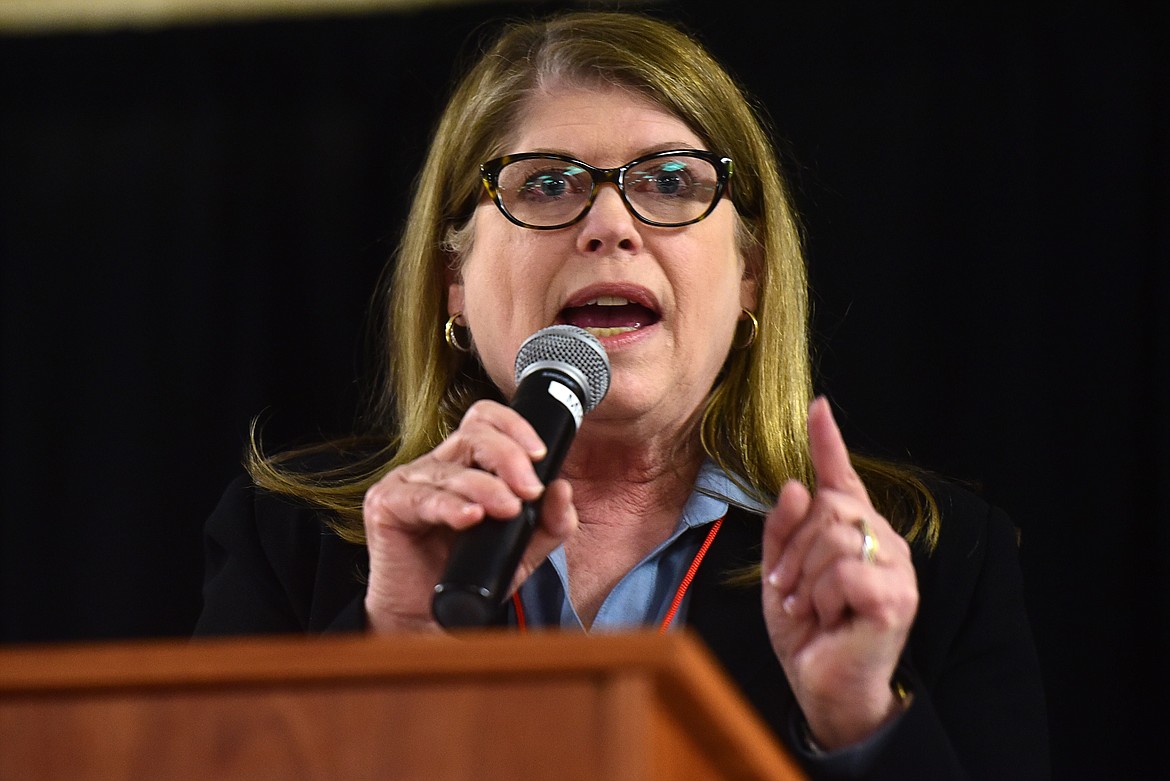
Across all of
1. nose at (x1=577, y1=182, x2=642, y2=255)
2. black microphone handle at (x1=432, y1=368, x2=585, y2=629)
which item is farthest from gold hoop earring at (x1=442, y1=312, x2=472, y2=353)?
black microphone handle at (x1=432, y1=368, x2=585, y2=629)

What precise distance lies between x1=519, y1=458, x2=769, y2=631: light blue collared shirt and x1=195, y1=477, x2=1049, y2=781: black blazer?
2 cm

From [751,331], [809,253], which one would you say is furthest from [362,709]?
[809,253]

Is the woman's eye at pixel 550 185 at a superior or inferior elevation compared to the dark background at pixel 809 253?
superior

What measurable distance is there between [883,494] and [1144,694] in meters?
1.02

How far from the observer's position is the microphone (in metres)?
1.01

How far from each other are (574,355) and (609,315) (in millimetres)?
334

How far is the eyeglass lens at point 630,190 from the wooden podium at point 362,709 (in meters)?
1.01

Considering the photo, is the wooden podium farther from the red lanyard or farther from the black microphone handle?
the red lanyard

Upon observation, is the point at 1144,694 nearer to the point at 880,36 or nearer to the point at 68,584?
the point at 880,36

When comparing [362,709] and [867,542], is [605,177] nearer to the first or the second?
[867,542]

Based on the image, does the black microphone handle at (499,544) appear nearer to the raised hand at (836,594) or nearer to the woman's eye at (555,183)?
the raised hand at (836,594)

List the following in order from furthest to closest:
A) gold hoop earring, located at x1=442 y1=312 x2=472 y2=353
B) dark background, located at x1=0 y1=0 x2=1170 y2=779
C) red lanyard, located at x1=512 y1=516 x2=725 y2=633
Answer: dark background, located at x1=0 y1=0 x2=1170 y2=779, gold hoop earring, located at x1=442 y1=312 x2=472 y2=353, red lanyard, located at x1=512 y1=516 x2=725 y2=633

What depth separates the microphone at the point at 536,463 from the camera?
1007 millimetres

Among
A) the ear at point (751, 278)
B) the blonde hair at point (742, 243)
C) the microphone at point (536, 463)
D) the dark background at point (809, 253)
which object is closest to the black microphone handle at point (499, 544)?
the microphone at point (536, 463)
